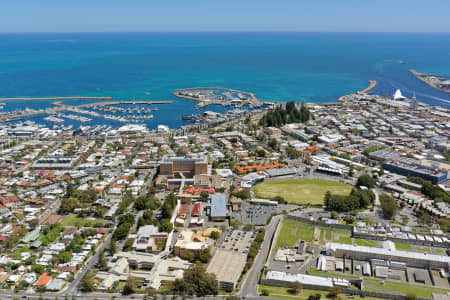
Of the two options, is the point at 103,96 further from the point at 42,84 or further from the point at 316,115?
the point at 316,115

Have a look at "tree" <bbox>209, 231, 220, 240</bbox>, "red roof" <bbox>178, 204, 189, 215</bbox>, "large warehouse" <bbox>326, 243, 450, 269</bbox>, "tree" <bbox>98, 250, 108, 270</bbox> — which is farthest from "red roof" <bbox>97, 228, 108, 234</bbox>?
"large warehouse" <bbox>326, 243, 450, 269</bbox>

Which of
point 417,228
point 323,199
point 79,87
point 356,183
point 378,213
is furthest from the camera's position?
point 79,87

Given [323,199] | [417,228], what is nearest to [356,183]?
[323,199]

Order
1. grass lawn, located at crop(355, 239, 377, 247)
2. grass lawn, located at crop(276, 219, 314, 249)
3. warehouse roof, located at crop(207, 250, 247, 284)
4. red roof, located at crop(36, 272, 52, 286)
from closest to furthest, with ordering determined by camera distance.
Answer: red roof, located at crop(36, 272, 52, 286), warehouse roof, located at crop(207, 250, 247, 284), grass lawn, located at crop(355, 239, 377, 247), grass lawn, located at crop(276, 219, 314, 249)

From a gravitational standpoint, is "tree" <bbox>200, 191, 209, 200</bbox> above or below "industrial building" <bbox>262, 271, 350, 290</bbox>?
above

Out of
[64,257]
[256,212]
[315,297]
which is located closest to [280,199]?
[256,212]

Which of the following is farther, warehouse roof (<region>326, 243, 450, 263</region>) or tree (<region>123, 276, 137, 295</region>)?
warehouse roof (<region>326, 243, 450, 263</region>)

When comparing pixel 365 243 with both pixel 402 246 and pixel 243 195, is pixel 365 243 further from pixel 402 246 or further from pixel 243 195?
pixel 243 195

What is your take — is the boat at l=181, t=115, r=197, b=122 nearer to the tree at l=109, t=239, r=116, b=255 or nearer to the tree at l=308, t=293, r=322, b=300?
the tree at l=109, t=239, r=116, b=255
